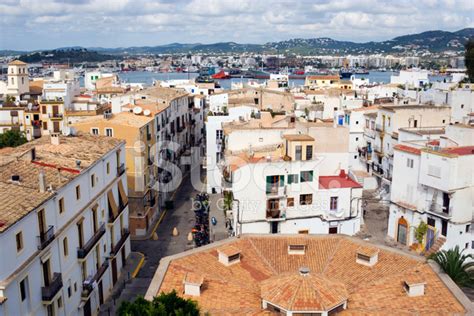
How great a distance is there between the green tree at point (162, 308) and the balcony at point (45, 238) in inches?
308

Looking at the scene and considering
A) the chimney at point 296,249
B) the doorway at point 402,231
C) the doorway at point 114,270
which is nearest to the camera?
the chimney at point 296,249

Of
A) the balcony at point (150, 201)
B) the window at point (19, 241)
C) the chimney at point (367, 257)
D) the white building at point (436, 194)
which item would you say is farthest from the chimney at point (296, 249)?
the balcony at point (150, 201)

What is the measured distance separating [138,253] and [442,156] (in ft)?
75.6

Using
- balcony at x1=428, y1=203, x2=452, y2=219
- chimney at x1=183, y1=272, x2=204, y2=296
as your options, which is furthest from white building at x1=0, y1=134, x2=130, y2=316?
balcony at x1=428, y1=203, x2=452, y2=219

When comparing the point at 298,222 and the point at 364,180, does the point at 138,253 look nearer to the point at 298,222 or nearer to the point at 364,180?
the point at 298,222

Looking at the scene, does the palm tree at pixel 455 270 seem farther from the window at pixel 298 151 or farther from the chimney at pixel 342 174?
the chimney at pixel 342 174

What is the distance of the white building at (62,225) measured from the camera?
20.6 meters

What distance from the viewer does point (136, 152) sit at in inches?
1638

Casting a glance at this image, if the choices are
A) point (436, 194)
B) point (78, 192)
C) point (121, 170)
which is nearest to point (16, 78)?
point (121, 170)

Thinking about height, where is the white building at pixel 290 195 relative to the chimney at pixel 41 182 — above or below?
below

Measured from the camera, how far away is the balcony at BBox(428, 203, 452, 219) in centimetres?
3503

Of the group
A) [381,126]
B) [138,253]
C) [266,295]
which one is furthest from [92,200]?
[381,126]

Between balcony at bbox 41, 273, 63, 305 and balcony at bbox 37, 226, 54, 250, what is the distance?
1.87 m

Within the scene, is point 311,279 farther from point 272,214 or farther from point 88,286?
point 272,214
